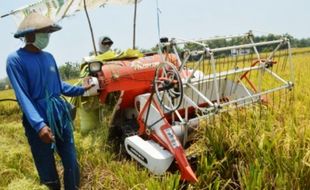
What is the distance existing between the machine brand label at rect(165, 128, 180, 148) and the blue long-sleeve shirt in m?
1.10

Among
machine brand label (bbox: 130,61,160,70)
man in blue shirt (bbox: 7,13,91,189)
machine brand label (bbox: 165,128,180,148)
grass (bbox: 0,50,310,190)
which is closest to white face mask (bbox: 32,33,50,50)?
man in blue shirt (bbox: 7,13,91,189)

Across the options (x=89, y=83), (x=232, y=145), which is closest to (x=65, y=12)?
(x=89, y=83)

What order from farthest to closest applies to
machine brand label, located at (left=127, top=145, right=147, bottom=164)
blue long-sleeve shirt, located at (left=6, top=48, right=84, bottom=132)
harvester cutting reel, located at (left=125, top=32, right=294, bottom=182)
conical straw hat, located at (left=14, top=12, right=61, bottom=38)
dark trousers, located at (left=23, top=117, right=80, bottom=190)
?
machine brand label, located at (left=127, top=145, right=147, bottom=164)
harvester cutting reel, located at (left=125, top=32, right=294, bottom=182)
dark trousers, located at (left=23, top=117, right=80, bottom=190)
conical straw hat, located at (left=14, top=12, right=61, bottom=38)
blue long-sleeve shirt, located at (left=6, top=48, right=84, bottom=132)

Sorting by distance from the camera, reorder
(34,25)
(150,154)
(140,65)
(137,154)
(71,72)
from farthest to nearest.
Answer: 1. (71,72)
2. (140,65)
3. (137,154)
4. (150,154)
5. (34,25)

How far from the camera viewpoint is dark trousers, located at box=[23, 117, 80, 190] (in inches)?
158

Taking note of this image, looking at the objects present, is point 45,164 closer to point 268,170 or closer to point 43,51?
point 43,51

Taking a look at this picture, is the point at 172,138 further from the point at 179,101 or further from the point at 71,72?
the point at 71,72

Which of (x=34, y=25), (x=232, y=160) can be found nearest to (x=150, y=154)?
(x=232, y=160)

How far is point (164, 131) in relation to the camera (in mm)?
4402

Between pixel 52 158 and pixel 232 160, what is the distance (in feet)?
5.38

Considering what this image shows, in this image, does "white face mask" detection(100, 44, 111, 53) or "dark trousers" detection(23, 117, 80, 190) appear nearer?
"dark trousers" detection(23, 117, 80, 190)

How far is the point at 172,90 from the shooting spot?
441cm

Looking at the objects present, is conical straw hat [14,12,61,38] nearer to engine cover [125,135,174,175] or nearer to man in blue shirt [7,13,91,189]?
man in blue shirt [7,13,91,189]

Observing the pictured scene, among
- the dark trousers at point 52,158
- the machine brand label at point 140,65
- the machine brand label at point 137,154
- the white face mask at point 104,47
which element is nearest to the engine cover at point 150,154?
the machine brand label at point 137,154
